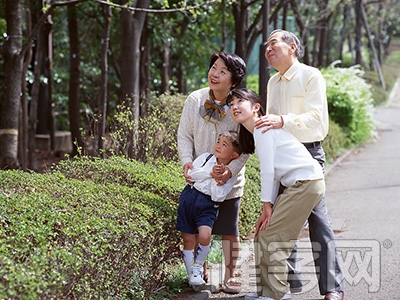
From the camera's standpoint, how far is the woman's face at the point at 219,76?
5.51 metres

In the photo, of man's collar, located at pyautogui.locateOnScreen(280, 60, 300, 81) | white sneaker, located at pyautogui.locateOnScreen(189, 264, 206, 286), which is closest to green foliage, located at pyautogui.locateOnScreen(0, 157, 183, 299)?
white sneaker, located at pyautogui.locateOnScreen(189, 264, 206, 286)

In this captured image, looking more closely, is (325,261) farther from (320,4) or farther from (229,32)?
(320,4)

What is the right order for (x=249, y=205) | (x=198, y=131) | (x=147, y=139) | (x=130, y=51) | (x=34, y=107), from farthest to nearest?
1. (x=34, y=107)
2. (x=130, y=51)
3. (x=147, y=139)
4. (x=249, y=205)
5. (x=198, y=131)

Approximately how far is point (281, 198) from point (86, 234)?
4.62ft

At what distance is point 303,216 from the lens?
200 inches

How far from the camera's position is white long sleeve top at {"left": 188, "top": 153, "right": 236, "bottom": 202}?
5.47 m

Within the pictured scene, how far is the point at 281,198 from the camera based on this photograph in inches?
200

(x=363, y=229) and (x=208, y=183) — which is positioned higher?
(x=208, y=183)

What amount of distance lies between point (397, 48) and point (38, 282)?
281ft

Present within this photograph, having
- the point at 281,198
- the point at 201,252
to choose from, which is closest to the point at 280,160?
the point at 281,198

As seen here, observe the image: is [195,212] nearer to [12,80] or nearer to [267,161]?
[267,161]

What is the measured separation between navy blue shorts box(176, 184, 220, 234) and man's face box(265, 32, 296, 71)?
1131 mm

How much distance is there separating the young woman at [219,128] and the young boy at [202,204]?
2.7 inches

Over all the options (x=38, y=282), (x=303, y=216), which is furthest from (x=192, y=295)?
(x=38, y=282)
